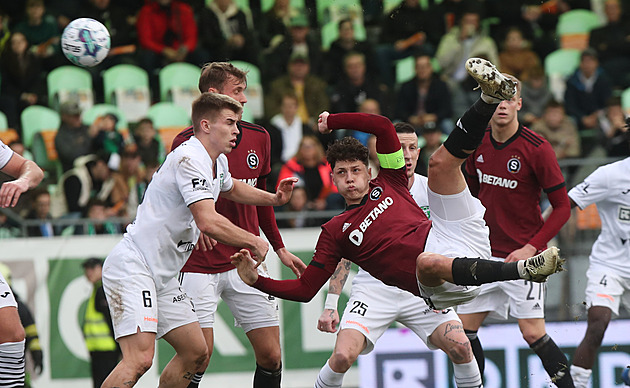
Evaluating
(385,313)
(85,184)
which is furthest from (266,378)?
(85,184)

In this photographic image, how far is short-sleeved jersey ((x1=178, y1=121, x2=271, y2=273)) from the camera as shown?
7773mm

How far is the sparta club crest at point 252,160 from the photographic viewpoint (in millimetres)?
7887

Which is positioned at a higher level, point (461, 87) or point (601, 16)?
point (601, 16)

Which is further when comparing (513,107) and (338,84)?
(338,84)

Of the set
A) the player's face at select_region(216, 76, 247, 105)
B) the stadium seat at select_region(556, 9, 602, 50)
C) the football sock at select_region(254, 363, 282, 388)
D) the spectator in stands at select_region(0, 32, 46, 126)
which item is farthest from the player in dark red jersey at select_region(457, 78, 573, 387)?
the spectator in stands at select_region(0, 32, 46, 126)

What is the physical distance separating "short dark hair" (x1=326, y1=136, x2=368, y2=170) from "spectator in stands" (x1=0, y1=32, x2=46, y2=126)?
8.59 m

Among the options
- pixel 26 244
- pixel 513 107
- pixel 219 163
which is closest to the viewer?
pixel 219 163

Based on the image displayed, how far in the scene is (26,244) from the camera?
11.3 meters

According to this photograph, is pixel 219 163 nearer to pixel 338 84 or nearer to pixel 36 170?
pixel 36 170

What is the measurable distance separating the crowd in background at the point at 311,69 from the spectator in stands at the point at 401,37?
0.02 metres

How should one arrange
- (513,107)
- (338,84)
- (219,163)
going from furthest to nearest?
1. (338,84)
2. (513,107)
3. (219,163)

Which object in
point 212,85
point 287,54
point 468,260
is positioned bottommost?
point 468,260

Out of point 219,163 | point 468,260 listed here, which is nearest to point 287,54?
point 219,163

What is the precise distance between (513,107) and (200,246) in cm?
303
